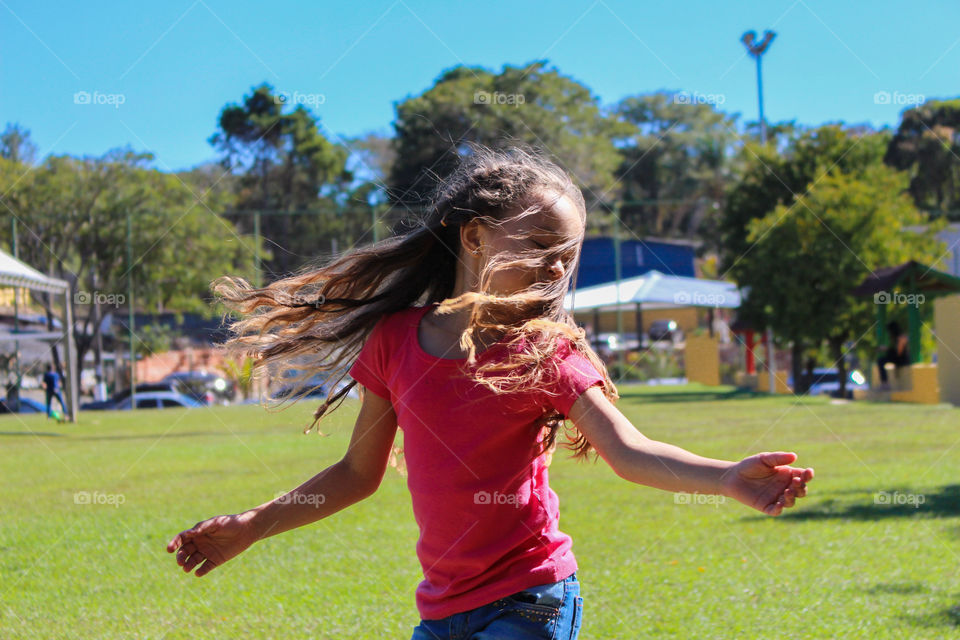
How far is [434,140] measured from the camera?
4666 centimetres

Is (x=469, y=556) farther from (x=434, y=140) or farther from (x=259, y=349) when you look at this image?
(x=434, y=140)

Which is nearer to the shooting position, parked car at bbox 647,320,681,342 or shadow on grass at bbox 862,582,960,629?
shadow on grass at bbox 862,582,960,629

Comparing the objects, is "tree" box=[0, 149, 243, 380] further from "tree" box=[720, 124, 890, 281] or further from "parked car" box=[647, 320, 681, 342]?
"parked car" box=[647, 320, 681, 342]

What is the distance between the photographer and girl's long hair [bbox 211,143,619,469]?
7.41ft

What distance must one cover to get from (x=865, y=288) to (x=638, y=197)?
46.9m

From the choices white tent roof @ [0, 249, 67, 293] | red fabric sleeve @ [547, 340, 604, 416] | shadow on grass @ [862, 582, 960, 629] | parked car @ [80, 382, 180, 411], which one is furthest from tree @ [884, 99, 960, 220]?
red fabric sleeve @ [547, 340, 604, 416]

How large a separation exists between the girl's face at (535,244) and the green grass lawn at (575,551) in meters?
1.10

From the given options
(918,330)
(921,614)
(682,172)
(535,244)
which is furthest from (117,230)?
(682,172)

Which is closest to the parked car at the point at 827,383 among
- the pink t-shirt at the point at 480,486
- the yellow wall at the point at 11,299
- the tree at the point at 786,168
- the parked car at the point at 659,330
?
the tree at the point at 786,168

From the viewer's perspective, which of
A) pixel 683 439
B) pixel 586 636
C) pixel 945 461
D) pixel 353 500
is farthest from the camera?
pixel 683 439

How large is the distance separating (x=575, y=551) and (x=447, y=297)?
407 centimetres

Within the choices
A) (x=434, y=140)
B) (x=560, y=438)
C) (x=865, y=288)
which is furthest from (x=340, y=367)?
(x=434, y=140)

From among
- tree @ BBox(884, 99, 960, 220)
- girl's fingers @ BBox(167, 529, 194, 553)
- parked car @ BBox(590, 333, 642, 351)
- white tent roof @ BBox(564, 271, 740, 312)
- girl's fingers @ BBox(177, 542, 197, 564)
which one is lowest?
girl's fingers @ BBox(177, 542, 197, 564)

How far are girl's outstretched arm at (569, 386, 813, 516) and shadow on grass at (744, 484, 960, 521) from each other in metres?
5.70
